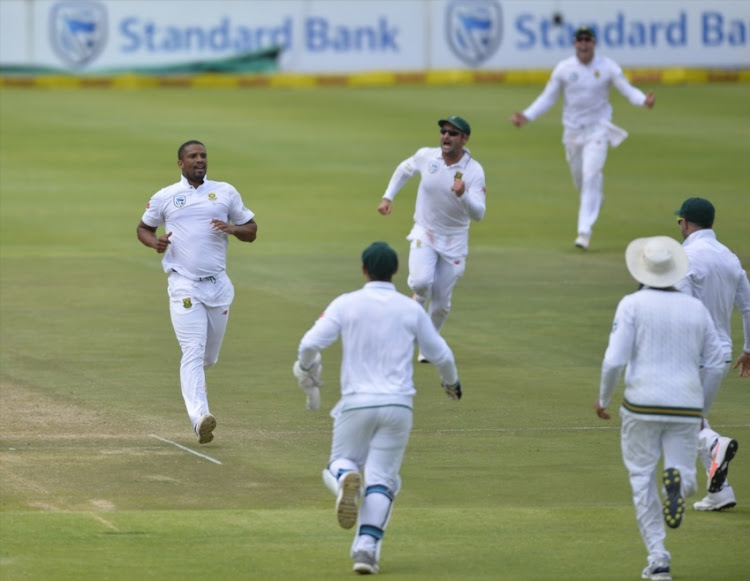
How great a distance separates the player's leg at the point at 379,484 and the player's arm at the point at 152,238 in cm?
341

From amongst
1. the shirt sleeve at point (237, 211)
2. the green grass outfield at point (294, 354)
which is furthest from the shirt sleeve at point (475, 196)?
the shirt sleeve at point (237, 211)

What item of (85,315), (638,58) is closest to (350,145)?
(638,58)

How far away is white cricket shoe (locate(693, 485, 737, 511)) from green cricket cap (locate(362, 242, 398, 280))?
2.80 metres

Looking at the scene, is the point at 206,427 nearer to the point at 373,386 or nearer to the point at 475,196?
the point at 373,386

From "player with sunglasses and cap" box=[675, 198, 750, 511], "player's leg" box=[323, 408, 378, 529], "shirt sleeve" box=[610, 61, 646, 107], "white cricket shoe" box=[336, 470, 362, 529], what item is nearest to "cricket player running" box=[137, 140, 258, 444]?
"player's leg" box=[323, 408, 378, 529]

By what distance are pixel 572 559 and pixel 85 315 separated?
9.06m

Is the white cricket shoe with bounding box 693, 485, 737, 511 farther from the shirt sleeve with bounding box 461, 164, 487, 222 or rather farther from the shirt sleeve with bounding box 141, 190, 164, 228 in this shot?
the shirt sleeve with bounding box 461, 164, 487, 222

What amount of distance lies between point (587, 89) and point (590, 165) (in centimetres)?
101

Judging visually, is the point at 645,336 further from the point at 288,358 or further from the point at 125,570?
the point at 288,358

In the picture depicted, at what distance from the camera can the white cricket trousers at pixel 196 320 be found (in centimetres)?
1237

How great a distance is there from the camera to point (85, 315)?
17.7m

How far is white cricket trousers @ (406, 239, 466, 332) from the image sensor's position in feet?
50.9

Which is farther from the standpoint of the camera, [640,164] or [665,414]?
[640,164]

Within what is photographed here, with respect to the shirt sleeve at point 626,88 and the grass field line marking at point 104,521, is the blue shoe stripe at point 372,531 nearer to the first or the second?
the grass field line marking at point 104,521
